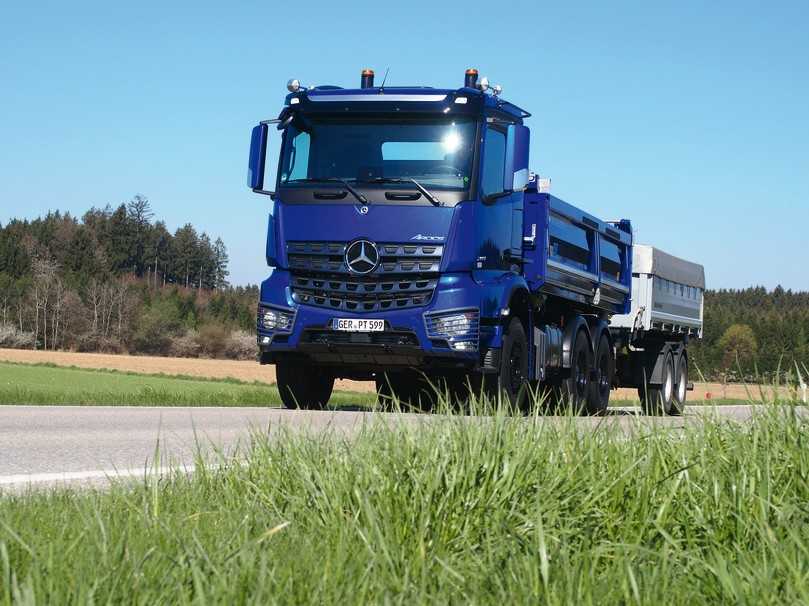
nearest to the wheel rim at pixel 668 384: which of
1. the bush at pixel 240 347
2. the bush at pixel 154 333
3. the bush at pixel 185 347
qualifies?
the bush at pixel 240 347

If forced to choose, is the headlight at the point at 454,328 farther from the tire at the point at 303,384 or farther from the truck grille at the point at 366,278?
the tire at the point at 303,384

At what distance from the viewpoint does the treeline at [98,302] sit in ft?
358

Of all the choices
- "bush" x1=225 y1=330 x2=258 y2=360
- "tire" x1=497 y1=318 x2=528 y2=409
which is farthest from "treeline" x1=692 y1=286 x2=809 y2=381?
"bush" x1=225 y1=330 x2=258 y2=360

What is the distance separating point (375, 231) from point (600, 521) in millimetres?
7864

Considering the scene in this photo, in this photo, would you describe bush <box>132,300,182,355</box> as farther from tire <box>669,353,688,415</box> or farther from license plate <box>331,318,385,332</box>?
license plate <box>331,318,385,332</box>

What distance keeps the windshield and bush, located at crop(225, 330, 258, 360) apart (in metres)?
95.1

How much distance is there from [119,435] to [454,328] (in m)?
3.98

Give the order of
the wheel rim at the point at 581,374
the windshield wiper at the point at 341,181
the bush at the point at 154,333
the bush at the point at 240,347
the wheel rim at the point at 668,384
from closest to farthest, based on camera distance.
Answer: the windshield wiper at the point at 341,181
the wheel rim at the point at 581,374
the wheel rim at the point at 668,384
the bush at the point at 240,347
the bush at the point at 154,333

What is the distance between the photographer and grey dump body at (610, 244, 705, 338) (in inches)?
755

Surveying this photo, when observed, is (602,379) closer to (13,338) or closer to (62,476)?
(62,476)

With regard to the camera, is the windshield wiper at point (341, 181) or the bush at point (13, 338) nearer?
the windshield wiper at point (341, 181)

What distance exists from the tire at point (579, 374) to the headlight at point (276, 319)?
4315 millimetres

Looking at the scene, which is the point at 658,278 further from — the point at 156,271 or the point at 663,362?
the point at 156,271

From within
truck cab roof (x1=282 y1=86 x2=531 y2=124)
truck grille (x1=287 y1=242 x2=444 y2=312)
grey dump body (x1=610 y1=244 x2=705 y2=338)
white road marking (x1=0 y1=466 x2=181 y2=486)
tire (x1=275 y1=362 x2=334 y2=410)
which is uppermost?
truck cab roof (x1=282 y1=86 x2=531 y2=124)
